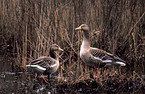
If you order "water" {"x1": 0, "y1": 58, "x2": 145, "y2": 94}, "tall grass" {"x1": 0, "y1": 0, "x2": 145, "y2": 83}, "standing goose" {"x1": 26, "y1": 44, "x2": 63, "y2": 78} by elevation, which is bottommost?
"water" {"x1": 0, "y1": 58, "x2": 145, "y2": 94}

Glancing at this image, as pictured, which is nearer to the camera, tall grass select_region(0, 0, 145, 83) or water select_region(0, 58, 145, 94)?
water select_region(0, 58, 145, 94)

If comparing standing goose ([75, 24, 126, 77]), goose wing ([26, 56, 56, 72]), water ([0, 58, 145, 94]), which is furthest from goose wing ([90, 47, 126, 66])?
goose wing ([26, 56, 56, 72])

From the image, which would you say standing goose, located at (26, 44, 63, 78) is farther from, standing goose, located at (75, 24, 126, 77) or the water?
standing goose, located at (75, 24, 126, 77)

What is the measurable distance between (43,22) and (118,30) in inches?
90.1

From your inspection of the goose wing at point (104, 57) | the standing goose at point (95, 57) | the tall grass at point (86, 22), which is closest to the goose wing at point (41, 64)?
the standing goose at point (95, 57)

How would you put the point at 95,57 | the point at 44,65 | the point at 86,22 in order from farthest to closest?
the point at 86,22
the point at 95,57
the point at 44,65

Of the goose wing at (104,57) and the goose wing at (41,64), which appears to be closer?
the goose wing at (41,64)

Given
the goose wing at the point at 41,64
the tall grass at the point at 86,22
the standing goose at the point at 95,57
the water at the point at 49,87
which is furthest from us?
the tall grass at the point at 86,22

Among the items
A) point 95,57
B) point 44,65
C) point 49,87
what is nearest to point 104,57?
point 95,57

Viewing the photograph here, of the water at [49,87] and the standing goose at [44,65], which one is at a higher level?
the standing goose at [44,65]

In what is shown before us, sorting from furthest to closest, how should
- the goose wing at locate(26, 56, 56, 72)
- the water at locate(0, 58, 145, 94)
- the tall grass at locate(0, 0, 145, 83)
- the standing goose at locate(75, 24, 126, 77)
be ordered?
1. the tall grass at locate(0, 0, 145, 83)
2. the standing goose at locate(75, 24, 126, 77)
3. the goose wing at locate(26, 56, 56, 72)
4. the water at locate(0, 58, 145, 94)

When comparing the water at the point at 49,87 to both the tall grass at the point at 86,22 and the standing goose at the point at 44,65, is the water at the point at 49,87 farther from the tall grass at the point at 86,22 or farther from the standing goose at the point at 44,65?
the tall grass at the point at 86,22

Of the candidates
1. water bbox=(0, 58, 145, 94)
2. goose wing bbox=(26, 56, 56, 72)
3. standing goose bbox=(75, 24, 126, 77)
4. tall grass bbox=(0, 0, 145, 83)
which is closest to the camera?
water bbox=(0, 58, 145, 94)

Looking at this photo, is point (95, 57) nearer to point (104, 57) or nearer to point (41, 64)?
point (104, 57)
